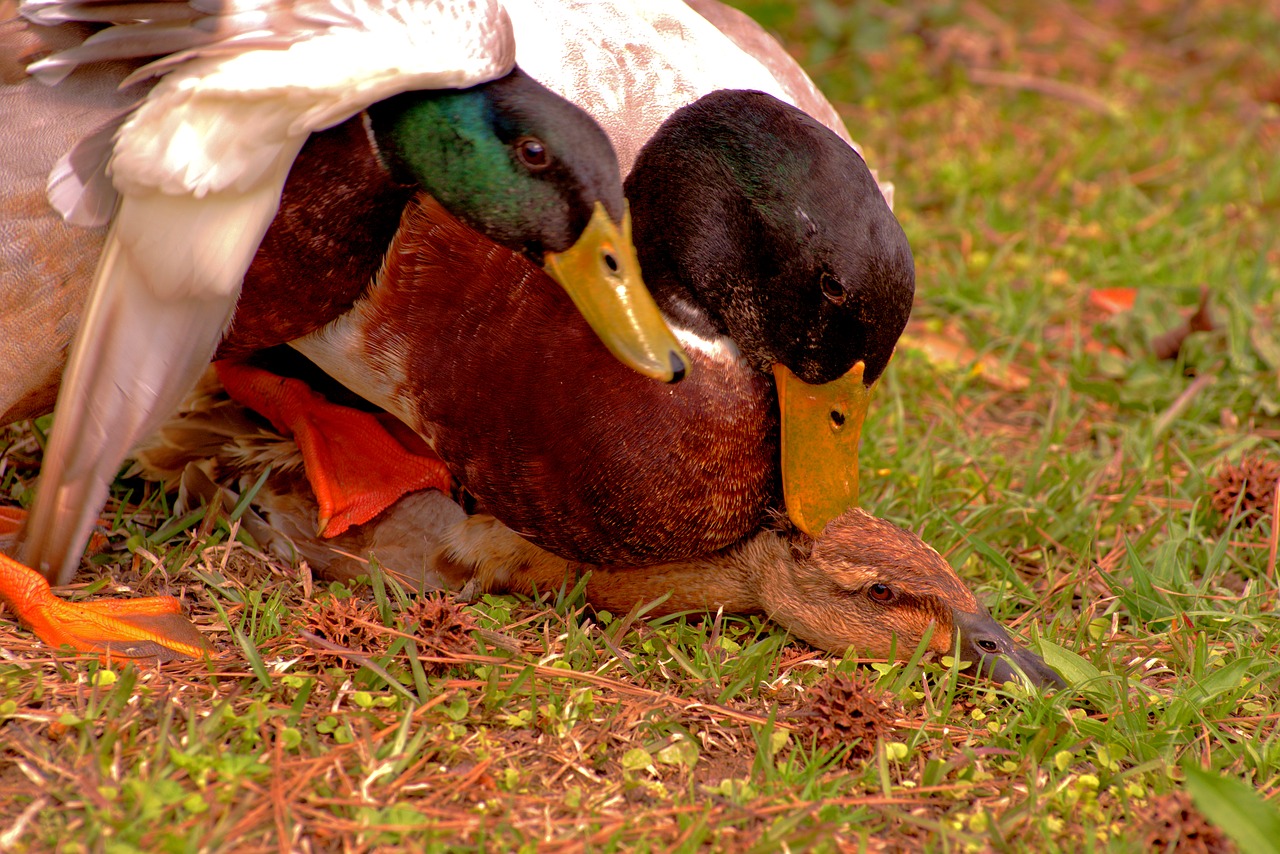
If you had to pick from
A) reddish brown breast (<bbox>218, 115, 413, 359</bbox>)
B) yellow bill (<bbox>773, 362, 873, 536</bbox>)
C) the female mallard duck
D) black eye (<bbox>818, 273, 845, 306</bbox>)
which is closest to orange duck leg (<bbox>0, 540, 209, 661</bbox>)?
reddish brown breast (<bbox>218, 115, 413, 359</bbox>)

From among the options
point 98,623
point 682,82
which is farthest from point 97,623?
point 682,82

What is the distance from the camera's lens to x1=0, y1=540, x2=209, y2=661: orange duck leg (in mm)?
2307

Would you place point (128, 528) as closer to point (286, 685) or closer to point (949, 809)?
point (286, 685)

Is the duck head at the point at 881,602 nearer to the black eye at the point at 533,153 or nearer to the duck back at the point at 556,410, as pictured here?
the duck back at the point at 556,410

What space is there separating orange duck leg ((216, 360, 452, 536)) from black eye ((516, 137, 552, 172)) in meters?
0.80

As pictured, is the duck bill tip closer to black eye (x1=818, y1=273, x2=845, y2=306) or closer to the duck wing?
black eye (x1=818, y1=273, x2=845, y2=306)

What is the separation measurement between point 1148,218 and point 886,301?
2.37 meters

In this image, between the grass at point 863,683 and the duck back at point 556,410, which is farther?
the duck back at point 556,410

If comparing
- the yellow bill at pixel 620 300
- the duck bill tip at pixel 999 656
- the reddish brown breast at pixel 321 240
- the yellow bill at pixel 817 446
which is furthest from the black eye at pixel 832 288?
the reddish brown breast at pixel 321 240

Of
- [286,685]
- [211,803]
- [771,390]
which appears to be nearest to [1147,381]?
[771,390]

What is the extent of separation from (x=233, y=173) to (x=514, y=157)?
48cm

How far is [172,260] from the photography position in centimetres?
225

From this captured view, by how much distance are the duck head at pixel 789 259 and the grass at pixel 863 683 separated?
43 cm

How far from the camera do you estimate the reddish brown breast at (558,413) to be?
2545 mm
